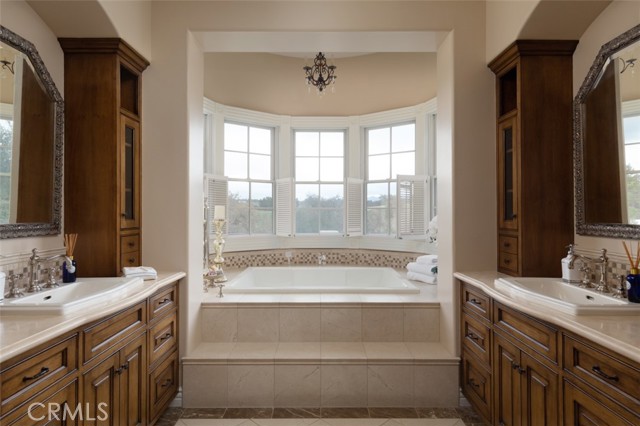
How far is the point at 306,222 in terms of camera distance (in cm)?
498

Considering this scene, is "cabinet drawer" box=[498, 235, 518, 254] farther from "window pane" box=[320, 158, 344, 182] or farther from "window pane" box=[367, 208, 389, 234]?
"window pane" box=[320, 158, 344, 182]

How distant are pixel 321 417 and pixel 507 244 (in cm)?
175

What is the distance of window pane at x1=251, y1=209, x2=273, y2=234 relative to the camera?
15.8 feet


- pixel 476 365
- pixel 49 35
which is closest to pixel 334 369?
pixel 476 365

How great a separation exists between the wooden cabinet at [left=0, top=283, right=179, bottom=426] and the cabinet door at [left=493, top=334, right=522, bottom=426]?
2008 millimetres

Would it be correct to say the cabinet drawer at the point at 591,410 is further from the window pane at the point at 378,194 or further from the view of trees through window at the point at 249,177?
the view of trees through window at the point at 249,177

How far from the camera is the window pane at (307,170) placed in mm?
5016

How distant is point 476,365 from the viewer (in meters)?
2.40

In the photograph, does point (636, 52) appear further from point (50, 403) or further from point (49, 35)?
point (49, 35)

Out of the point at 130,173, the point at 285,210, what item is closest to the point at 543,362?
the point at 130,173

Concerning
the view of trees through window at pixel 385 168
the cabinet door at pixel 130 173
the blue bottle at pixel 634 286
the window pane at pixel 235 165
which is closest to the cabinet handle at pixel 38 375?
the cabinet door at pixel 130 173

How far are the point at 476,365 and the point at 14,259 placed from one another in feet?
9.03

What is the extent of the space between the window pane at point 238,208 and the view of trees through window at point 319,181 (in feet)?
2.23

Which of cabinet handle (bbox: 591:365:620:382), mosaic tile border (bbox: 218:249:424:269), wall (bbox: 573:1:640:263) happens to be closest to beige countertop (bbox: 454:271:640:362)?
cabinet handle (bbox: 591:365:620:382)
